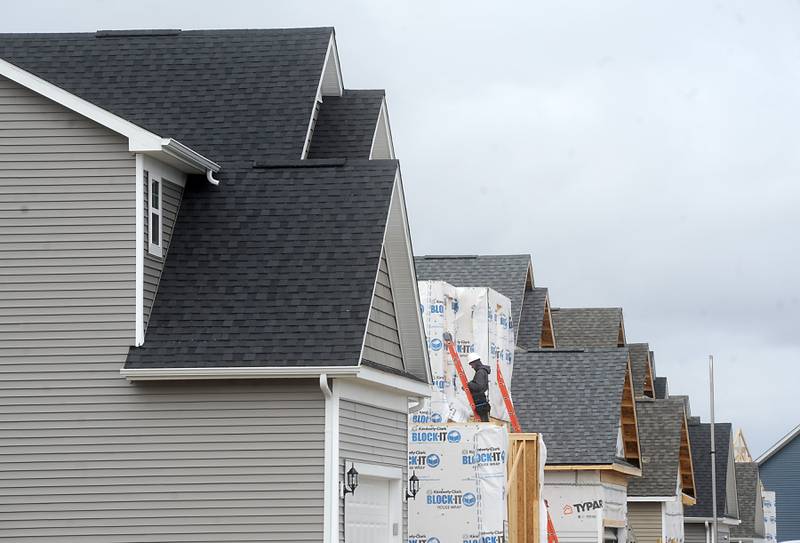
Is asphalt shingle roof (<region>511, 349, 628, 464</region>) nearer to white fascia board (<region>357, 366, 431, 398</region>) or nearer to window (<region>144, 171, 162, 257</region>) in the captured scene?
white fascia board (<region>357, 366, 431, 398</region>)

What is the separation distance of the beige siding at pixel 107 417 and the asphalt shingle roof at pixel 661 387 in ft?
131

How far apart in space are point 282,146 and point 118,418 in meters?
4.64

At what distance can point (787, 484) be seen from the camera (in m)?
66.7

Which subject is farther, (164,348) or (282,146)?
(282,146)

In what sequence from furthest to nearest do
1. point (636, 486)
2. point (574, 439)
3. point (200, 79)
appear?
point (636, 486)
point (574, 439)
point (200, 79)

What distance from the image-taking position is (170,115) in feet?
65.0

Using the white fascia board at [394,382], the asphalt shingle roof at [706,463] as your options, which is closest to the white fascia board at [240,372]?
the white fascia board at [394,382]

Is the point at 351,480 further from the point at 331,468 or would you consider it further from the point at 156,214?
the point at 156,214

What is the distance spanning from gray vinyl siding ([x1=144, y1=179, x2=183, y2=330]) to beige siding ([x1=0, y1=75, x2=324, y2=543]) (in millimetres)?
240

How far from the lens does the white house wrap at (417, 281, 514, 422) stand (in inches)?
954

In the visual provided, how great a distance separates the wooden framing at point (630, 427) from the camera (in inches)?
1400

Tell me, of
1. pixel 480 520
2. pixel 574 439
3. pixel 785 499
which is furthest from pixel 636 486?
pixel 785 499

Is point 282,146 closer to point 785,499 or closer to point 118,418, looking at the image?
point 118,418

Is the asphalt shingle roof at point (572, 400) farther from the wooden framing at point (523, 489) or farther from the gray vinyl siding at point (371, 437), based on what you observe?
the gray vinyl siding at point (371, 437)
